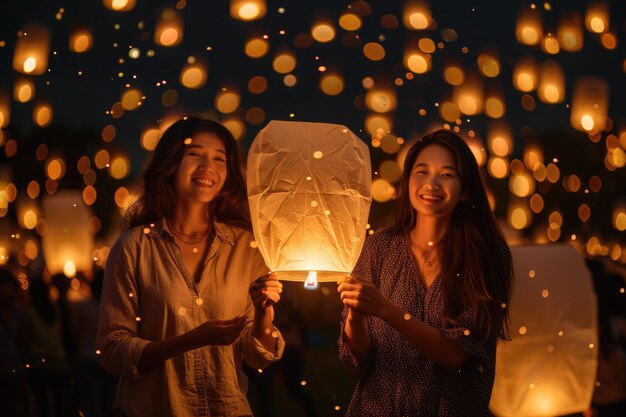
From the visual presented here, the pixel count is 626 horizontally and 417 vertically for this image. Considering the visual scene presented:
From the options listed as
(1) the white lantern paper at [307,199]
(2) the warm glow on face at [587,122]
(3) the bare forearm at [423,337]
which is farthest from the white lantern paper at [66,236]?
(2) the warm glow on face at [587,122]

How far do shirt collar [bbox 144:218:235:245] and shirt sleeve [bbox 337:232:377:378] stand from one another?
43 cm

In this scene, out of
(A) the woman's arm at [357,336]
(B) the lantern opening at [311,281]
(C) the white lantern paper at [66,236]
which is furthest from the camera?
(C) the white lantern paper at [66,236]

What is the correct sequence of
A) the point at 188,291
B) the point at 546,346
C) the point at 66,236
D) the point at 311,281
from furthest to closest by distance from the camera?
the point at 66,236 < the point at 546,346 < the point at 188,291 < the point at 311,281

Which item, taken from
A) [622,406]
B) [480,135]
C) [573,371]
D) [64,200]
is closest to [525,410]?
[573,371]

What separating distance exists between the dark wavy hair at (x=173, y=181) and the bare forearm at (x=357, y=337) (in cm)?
50

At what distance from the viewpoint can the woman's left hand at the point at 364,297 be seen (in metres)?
2.10

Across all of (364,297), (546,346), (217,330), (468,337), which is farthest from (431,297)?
(546,346)

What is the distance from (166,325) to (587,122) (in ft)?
10.5

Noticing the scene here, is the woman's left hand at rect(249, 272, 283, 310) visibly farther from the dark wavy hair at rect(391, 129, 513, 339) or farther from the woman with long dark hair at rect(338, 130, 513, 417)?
the dark wavy hair at rect(391, 129, 513, 339)

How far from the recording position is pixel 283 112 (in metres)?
3.84

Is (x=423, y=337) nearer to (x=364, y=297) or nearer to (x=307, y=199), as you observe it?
(x=364, y=297)

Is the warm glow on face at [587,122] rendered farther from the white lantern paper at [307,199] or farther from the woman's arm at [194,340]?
the woman's arm at [194,340]

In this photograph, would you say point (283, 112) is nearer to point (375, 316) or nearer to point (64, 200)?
point (64, 200)

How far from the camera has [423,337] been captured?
6.97 ft
